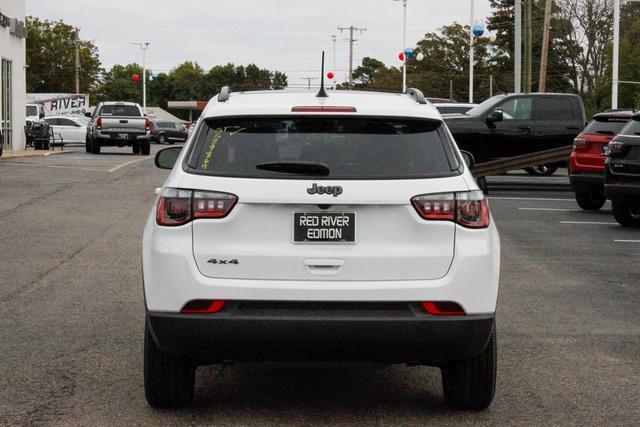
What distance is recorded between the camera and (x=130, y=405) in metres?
6.08

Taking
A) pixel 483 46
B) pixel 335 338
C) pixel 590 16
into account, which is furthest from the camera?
pixel 483 46

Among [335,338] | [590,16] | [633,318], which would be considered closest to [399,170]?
[335,338]

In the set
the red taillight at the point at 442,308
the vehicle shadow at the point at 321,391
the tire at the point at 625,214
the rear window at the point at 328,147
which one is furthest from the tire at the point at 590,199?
the red taillight at the point at 442,308

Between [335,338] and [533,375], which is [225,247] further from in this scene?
[533,375]

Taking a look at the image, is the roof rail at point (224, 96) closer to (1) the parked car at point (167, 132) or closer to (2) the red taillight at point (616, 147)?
(2) the red taillight at point (616, 147)

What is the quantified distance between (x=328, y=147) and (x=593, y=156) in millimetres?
14100

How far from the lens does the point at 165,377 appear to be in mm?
5824

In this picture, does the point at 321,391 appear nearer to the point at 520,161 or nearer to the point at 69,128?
the point at 520,161

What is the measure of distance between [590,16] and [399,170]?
8088cm

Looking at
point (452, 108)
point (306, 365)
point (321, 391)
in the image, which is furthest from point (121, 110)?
point (321, 391)

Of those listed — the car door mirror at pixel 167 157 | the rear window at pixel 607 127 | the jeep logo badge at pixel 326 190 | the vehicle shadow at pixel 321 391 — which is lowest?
the vehicle shadow at pixel 321 391

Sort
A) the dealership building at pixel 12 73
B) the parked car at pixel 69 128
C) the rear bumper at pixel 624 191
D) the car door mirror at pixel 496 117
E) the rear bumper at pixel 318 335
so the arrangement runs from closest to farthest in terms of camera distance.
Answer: the rear bumper at pixel 318 335 → the rear bumper at pixel 624 191 → the car door mirror at pixel 496 117 → the dealership building at pixel 12 73 → the parked car at pixel 69 128

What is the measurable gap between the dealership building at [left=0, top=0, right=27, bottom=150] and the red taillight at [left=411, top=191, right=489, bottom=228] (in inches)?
1469

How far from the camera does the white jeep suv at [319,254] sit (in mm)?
5324
